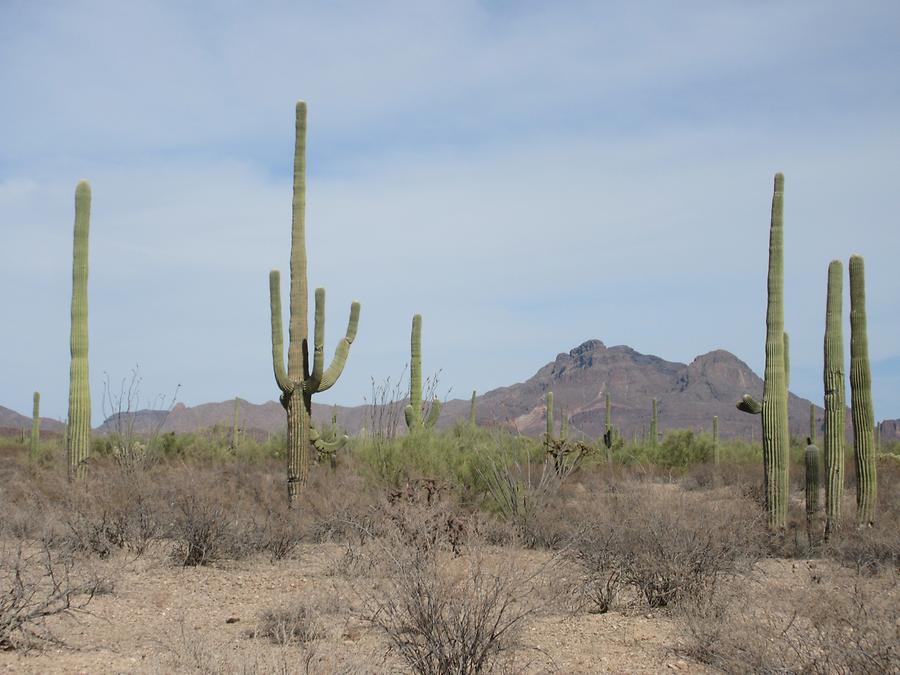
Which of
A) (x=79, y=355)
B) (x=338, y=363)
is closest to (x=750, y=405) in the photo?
(x=338, y=363)

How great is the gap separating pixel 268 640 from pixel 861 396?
10.2 meters

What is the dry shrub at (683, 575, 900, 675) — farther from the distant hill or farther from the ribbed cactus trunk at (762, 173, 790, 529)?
the distant hill

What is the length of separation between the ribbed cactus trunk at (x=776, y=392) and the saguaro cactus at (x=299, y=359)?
22.0 feet

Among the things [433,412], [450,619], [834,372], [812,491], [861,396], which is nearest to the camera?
[450,619]

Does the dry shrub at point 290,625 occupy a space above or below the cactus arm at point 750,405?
below

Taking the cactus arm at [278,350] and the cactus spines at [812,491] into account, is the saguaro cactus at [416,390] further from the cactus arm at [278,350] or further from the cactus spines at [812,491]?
the cactus spines at [812,491]

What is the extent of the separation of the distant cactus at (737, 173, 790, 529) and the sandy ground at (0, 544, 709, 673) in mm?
4890

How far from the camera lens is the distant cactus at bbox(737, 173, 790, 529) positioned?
13.5 m

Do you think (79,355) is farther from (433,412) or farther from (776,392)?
(776,392)

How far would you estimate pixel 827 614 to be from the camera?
258 inches

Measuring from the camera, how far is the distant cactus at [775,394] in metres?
13.5

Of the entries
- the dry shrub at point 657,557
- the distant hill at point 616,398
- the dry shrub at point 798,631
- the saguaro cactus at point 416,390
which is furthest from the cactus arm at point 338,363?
the distant hill at point 616,398

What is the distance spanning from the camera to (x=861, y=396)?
14219 mm

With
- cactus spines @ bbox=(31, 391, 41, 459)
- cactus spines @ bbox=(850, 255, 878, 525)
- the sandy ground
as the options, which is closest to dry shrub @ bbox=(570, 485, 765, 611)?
the sandy ground
